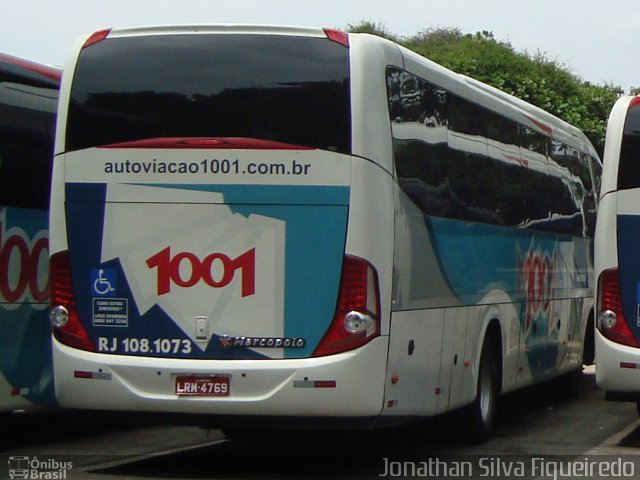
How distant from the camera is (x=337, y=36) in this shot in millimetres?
9984

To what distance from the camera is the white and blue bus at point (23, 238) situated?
11.5 m

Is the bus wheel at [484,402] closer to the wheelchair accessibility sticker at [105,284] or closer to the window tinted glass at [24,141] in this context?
the wheelchair accessibility sticker at [105,284]

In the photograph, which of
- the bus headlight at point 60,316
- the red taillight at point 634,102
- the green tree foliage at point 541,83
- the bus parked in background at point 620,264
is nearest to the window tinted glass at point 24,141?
the bus headlight at point 60,316

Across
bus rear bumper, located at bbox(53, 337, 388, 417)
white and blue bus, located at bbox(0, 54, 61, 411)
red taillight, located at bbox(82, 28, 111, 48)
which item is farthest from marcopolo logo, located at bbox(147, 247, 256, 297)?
white and blue bus, located at bbox(0, 54, 61, 411)

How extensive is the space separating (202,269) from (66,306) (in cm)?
114

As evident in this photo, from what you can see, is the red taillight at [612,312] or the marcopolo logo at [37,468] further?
the red taillight at [612,312]

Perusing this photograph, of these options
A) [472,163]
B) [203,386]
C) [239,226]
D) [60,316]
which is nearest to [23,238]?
[60,316]

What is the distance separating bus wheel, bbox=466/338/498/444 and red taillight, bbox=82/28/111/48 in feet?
15.9

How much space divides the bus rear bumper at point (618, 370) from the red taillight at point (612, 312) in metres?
0.07

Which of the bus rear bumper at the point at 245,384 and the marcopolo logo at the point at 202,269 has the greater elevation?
the marcopolo logo at the point at 202,269

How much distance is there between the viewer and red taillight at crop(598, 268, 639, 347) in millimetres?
12263

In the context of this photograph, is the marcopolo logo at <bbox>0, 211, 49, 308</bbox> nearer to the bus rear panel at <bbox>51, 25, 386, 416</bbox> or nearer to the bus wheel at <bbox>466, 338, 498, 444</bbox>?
the bus rear panel at <bbox>51, 25, 386, 416</bbox>

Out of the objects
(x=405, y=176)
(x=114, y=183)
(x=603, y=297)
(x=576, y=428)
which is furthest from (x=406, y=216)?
(x=576, y=428)

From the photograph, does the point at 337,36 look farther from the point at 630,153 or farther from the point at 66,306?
the point at 630,153
